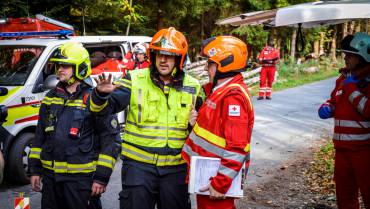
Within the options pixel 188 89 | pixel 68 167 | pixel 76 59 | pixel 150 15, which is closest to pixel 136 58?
pixel 76 59

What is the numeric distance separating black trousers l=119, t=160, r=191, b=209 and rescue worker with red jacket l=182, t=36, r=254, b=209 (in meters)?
0.20

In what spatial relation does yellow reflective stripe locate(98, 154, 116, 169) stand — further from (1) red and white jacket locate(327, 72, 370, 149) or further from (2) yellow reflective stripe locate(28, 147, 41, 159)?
(1) red and white jacket locate(327, 72, 370, 149)

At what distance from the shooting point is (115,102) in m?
3.17

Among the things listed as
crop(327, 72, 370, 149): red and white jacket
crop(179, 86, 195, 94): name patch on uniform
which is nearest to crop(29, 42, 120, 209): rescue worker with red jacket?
crop(179, 86, 195, 94): name patch on uniform

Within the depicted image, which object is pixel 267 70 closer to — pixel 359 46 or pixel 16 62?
pixel 16 62

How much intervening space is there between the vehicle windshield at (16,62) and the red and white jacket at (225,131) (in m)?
3.98

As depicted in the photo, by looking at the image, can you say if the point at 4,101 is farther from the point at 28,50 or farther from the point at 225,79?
the point at 225,79

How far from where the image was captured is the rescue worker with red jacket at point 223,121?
2943 mm

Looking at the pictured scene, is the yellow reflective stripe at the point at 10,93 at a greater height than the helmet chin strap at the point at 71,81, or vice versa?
the helmet chin strap at the point at 71,81

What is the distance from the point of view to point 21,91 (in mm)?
6004

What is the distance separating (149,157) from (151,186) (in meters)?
0.23

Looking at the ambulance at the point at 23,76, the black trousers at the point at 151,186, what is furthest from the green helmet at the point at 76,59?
the ambulance at the point at 23,76

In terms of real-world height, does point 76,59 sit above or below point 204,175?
above

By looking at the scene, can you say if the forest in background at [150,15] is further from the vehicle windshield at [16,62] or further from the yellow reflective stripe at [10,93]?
the yellow reflective stripe at [10,93]
